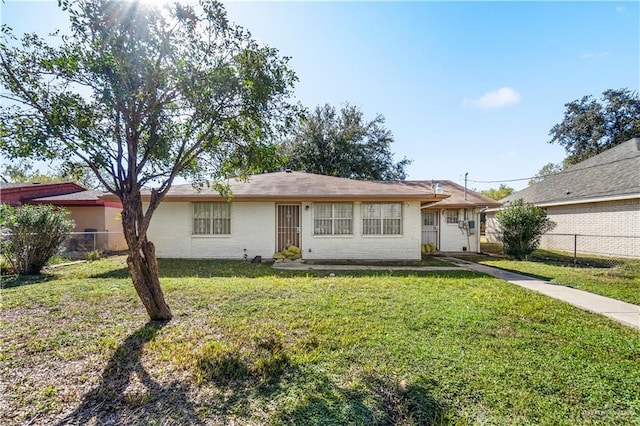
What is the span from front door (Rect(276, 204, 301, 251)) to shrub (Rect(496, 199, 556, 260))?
903 cm

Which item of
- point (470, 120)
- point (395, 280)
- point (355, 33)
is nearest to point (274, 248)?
point (395, 280)

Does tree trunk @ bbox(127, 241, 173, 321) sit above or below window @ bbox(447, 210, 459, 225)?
below

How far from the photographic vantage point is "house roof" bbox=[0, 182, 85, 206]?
16.6 m

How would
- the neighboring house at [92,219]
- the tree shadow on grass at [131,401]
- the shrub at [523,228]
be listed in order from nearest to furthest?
the tree shadow on grass at [131,401], the shrub at [523,228], the neighboring house at [92,219]

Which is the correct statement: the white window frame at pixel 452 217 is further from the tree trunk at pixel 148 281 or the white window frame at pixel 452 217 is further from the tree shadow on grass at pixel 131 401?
the tree shadow on grass at pixel 131 401

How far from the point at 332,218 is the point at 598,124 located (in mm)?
33406

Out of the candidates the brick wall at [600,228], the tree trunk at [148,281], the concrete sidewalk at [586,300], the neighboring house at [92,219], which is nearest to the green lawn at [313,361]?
the tree trunk at [148,281]

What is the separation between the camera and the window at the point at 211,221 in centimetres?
1142

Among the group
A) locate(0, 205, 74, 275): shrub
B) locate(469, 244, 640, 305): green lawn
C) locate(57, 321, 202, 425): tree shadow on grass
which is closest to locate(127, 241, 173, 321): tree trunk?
locate(57, 321, 202, 425): tree shadow on grass

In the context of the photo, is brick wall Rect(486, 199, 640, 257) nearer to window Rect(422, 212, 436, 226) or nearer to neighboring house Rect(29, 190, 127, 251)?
window Rect(422, 212, 436, 226)

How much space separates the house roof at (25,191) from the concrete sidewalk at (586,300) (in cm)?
2466

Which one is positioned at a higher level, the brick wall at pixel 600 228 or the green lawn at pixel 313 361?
the brick wall at pixel 600 228

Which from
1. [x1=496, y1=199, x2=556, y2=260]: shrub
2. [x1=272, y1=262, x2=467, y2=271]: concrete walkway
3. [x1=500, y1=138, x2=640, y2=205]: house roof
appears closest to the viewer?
[x1=272, y1=262, x2=467, y2=271]: concrete walkway

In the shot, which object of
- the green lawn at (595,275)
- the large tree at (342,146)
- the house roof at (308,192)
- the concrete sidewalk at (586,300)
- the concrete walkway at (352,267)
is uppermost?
the large tree at (342,146)
